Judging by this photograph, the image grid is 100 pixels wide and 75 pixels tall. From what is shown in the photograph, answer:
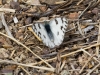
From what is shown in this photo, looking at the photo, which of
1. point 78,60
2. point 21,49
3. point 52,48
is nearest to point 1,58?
point 21,49

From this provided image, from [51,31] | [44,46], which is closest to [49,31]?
[51,31]

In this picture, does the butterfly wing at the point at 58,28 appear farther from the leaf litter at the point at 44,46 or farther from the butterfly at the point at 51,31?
the leaf litter at the point at 44,46

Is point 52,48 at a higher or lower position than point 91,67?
higher

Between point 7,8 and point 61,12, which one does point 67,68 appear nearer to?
point 61,12

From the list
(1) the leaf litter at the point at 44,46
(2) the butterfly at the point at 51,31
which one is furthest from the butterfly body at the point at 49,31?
(1) the leaf litter at the point at 44,46

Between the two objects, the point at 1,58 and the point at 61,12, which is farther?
the point at 61,12

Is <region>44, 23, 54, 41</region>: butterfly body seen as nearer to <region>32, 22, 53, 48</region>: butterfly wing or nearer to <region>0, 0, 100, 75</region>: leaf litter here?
<region>32, 22, 53, 48</region>: butterfly wing

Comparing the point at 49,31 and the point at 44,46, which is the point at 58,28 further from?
the point at 44,46

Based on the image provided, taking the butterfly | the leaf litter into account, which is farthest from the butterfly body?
the leaf litter
